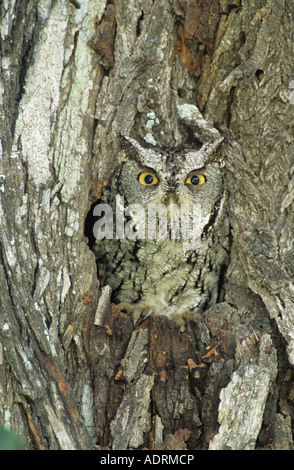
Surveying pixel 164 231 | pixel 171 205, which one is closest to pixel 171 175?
pixel 171 205

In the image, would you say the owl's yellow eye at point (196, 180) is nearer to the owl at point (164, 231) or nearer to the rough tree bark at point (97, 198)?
the owl at point (164, 231)

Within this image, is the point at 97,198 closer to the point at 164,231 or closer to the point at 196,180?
the point at 164,231

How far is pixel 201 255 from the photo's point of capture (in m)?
2.62

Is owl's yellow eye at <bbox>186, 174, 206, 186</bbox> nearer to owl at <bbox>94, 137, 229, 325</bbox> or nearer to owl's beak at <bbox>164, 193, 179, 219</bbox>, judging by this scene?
owl at <bbox>94, 137, 229, 325</bbox>

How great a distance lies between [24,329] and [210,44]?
169 centimetres

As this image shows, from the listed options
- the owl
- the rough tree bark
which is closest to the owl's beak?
the owl

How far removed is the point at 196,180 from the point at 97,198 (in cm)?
53

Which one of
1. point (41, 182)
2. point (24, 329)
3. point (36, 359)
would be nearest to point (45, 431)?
point (36, 359)

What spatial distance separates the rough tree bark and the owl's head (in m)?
0.09

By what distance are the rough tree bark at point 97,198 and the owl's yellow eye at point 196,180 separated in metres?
0.18

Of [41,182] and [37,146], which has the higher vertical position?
[37,146]

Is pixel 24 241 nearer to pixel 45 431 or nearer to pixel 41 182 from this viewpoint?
pixel 41 182

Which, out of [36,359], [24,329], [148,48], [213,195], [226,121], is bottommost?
[36,359]
